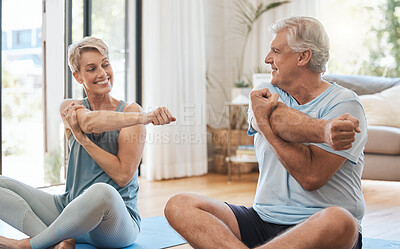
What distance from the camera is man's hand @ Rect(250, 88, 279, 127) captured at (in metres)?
1.62

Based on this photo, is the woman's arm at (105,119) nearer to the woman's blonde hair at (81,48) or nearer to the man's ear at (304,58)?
the woman's blonde hair at (81,48)

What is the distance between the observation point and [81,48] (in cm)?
206

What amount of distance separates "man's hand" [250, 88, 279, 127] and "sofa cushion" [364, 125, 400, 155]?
216 centimetres

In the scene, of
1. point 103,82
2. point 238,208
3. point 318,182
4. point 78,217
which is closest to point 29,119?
point 103,82

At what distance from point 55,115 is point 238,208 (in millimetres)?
2831

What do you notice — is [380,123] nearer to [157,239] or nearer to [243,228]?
[157,239]

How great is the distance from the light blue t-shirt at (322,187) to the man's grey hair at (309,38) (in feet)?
0.38

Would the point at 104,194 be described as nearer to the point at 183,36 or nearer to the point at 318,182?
the point at 318,182

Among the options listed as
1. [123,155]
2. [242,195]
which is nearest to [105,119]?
[123,155]

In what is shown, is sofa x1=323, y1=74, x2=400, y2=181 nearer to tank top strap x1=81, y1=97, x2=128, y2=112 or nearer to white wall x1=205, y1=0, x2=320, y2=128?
white wall x1=205, y1=0, x2=320, y2=128

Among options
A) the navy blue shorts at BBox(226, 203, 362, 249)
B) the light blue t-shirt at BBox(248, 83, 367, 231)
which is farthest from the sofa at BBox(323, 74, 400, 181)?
the navy blue shorts at BBox(226, 203, 362, 249)

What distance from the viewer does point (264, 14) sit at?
17.1 ft

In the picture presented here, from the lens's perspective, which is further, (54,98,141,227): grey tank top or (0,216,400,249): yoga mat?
(0,216,400,249): yoga mat

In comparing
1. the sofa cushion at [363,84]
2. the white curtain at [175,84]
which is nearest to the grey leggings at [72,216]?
the white curtain at [175,84]
